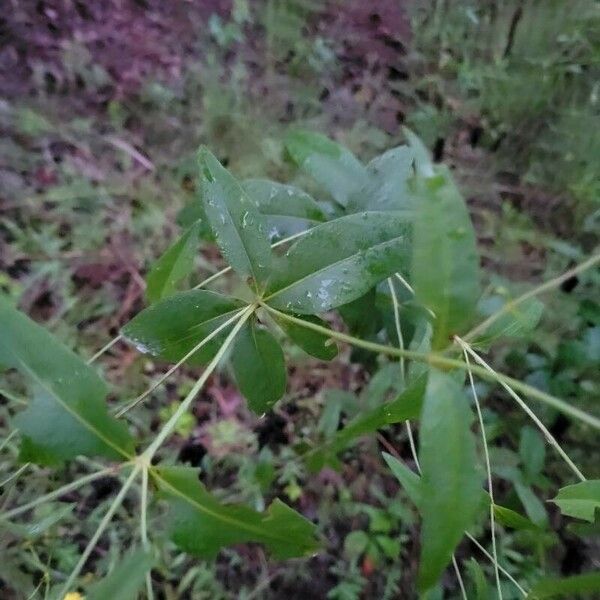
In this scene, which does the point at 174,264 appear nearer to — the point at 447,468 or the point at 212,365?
the point at 212,365

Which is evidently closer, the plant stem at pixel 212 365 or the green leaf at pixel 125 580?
the green leaf at pixel 125 580

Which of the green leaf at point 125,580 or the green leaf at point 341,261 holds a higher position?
the green leaf at point 341,261

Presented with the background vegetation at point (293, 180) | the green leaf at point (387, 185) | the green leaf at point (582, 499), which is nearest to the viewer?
the green leaf at point (582, 499)

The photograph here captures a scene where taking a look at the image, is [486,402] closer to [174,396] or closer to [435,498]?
[174,396]

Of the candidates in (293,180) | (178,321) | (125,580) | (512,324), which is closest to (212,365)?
(178,321)

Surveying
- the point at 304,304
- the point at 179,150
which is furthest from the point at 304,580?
the point at 179,150

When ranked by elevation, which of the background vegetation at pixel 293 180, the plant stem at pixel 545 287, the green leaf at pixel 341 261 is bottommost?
the background vegetation at pixel 293 180

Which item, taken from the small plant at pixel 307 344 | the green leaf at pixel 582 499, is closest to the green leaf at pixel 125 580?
the small plant at pixel 307 344

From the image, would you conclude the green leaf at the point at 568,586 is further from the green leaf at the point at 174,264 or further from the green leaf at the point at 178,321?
the green leaf at the point at 174,264
